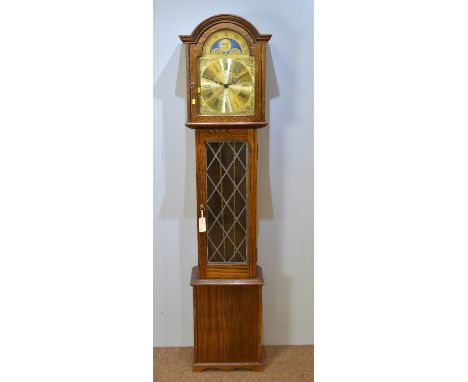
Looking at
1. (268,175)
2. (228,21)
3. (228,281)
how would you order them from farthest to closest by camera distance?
(268,175) < (228,281) < (228,21)

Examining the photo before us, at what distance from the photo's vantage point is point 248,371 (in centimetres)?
223

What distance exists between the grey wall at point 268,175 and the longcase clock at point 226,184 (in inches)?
8.7

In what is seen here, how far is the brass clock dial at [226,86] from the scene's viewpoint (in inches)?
82.7

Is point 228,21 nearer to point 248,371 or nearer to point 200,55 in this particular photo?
point 200,55

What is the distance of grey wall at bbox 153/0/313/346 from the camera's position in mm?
2268

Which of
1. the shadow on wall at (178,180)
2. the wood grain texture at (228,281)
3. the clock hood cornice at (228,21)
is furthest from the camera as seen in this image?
the shadow on wall at (178,180)

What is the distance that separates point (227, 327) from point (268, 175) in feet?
2.69

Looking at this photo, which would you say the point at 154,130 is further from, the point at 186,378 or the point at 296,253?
the point at 186,378

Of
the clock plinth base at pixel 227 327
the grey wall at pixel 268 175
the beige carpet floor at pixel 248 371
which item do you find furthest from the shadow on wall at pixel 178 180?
the clock plinth base at pixel 227 327

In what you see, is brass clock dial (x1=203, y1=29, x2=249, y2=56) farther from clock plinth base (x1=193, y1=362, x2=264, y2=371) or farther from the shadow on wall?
clock plinth base (x1=193, y1=362, x2=264, y2=371)

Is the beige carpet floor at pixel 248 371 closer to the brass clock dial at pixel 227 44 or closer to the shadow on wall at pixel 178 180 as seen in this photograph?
the shadow on wall at pixel 178 180

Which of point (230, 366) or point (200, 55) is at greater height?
point (200, 55)

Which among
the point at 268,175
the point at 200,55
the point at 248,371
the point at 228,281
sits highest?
the point at 200,55

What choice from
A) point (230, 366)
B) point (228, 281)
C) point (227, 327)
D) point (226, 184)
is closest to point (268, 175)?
point (226, 184)
